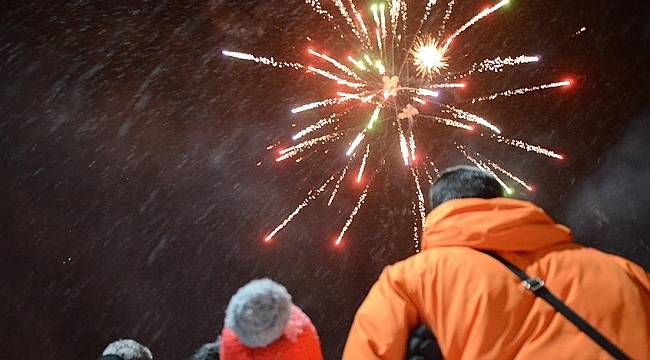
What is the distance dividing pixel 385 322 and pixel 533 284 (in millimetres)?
544

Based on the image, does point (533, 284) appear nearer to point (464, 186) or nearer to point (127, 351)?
point (464, 186)

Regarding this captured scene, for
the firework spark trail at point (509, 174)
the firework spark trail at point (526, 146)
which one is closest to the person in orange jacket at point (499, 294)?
the firework spark trail at point (509, 174)

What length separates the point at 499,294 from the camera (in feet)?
6.89

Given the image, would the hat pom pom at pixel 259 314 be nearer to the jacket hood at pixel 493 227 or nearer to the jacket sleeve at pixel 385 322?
the jacket sleeve at pixel 385 322

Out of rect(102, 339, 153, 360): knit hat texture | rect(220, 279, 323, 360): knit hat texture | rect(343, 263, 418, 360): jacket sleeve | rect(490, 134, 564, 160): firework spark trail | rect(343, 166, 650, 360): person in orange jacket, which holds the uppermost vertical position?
rect(343, 166, 650, 360): person in orange jacket

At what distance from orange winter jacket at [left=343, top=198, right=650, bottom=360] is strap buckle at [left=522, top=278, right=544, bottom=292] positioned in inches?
0.7

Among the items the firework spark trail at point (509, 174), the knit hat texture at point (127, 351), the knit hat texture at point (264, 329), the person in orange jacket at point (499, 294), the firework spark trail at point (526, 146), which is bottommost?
the firework spark trail at point (509, 174)

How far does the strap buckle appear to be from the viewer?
2107mm

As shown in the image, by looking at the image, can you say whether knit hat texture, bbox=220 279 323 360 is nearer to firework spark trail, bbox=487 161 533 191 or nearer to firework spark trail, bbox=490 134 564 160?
firework spark trail, bbox=487 161 533 191

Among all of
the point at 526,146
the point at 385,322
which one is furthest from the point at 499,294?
the point at 526,146

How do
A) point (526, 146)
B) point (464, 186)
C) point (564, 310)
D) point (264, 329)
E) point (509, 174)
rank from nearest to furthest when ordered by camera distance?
point (564, 310) → point (464, 186) → point (264, 329) → point (509, 174) → point (526, 146)

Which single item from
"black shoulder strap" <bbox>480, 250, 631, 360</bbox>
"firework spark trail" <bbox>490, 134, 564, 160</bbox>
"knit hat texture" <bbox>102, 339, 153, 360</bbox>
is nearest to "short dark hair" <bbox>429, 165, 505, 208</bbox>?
"black shoulder strap" <bbox>480, 250, 631, 360</bbox>

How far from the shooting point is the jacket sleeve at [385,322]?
2209mm

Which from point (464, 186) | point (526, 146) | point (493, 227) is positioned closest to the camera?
point (493, 227)
